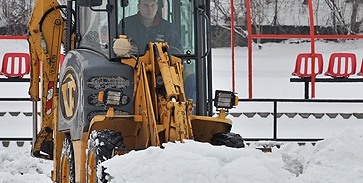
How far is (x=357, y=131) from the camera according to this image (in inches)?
289

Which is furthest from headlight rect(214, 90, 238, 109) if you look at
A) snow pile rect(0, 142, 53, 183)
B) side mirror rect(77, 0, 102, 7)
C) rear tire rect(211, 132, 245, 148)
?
snow pile rect(0, 142, 53, 183)

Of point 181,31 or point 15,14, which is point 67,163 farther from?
point 15,14

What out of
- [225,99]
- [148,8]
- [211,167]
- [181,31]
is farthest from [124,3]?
[211,167]

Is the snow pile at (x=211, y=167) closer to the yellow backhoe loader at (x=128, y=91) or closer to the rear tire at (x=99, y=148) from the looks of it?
the yellow backhoe loader at (x=128, y=91)

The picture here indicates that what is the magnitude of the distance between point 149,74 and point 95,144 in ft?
2.86

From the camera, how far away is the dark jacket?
759cm

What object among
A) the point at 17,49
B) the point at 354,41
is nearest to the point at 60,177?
the point at 17,49

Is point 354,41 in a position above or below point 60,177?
above

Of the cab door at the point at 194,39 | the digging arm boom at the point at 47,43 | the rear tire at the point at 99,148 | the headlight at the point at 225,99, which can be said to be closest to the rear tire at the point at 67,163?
the rear tire at the point at 99,148

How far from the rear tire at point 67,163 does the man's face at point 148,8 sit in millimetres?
1502

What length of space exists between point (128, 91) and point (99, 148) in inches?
32.9

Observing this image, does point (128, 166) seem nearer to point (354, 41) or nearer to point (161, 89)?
point (161, 89)

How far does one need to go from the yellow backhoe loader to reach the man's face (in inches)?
2.0

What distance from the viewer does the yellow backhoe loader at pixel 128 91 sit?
22.6 feet
